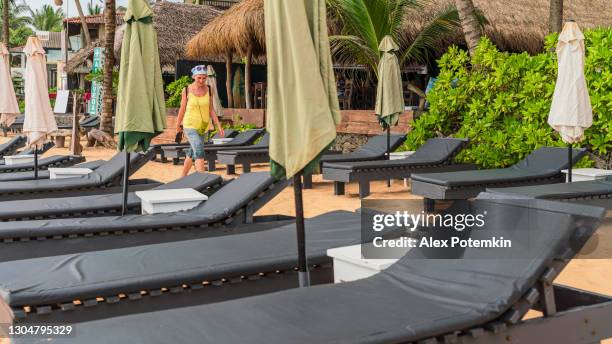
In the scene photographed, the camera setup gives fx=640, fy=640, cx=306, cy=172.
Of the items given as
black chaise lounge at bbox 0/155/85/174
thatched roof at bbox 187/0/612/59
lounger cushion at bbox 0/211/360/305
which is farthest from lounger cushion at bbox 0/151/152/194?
thatched roof at bbox 187/0/612/59

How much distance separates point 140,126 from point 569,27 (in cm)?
378

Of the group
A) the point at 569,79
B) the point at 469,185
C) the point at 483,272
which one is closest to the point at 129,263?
the point at 483,272

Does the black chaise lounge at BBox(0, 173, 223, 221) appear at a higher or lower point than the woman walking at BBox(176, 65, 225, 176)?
lower

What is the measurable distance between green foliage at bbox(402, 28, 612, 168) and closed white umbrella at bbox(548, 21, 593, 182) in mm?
1435

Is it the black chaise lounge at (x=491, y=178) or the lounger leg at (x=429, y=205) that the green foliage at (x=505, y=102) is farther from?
the lounger leg at (x=429, y=205)

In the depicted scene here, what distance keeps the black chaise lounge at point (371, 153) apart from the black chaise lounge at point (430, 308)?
5077mm

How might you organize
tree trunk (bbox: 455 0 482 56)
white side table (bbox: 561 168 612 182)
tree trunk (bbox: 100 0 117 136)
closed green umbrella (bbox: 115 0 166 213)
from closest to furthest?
closed green umbrella (bbox: 115 0 166 213) → white side table (bbox: 561 168 612 182) → tree trunk (bbox: 455 0 482 56) → tree trunk (bbox: 100 0 117 136)

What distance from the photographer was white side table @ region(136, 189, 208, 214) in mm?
4828

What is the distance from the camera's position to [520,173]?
20.9 ft

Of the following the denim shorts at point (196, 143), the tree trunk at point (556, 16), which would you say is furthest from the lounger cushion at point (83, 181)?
the tree trunk at point (556, 16)

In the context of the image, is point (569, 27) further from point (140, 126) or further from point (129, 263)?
point (129, 263)

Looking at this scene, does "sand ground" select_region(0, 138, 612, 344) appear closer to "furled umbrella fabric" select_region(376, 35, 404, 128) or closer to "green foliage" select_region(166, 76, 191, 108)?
"furled umbrella fabric" select_region(376, 35, 404, 128)

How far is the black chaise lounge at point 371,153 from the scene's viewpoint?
8.02 m

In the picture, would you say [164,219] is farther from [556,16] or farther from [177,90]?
[177,90]
